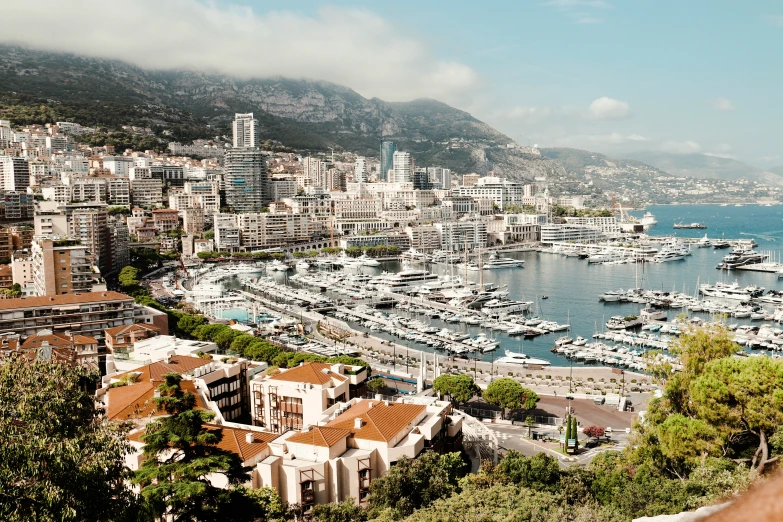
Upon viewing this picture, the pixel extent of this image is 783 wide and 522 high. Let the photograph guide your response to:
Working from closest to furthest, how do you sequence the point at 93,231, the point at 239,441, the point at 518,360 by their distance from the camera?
the point at 239,441, the point at 518,360, the point at 93,231

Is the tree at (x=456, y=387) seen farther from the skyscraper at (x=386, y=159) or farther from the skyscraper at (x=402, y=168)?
the skyscraper at (x=386, y=159)

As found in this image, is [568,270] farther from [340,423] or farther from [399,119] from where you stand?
[399,119]

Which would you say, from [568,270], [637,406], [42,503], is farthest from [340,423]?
[568,270]

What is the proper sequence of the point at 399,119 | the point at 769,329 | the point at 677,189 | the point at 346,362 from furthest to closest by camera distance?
the point at 677,189 < the point at 399,119 < the point at 769,329 < the point at 346,362

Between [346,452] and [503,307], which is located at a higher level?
[346,452]

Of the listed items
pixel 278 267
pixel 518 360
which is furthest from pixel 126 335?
pixel 278 267

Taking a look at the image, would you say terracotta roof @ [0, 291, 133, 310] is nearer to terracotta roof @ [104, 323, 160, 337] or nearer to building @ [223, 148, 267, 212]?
terracotta roof @ [104, 323, 160, 337]

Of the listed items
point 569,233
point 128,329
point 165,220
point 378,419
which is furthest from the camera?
point 569,233

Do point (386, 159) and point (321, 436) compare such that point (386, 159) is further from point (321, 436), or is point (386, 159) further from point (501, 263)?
point (321, 436)
